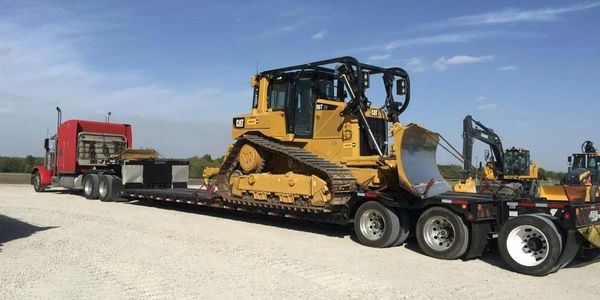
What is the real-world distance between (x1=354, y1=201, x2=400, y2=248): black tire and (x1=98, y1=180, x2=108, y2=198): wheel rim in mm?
11272

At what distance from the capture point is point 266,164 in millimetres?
13312

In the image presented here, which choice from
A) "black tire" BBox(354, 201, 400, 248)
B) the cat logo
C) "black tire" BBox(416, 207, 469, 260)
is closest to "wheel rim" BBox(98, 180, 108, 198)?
the cat logo

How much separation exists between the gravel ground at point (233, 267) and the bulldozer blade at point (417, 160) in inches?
48.8

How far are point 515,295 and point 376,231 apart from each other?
3.80 m

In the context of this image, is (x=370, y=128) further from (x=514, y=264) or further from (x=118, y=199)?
(x=118, y=199)

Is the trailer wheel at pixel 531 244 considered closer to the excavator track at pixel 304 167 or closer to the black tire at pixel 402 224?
the black tire at pixel 402 224

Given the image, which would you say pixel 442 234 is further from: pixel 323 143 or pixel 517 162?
pixel 517 162

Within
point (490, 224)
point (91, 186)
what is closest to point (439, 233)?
point (490, 224)

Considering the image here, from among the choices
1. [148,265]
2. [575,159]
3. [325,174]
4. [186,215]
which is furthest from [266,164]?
[575,159]

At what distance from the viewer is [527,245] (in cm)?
839

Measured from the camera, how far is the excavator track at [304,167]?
1115cm

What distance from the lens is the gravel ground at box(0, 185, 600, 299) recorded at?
6781mm

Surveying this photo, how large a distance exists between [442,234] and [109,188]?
12.9 metres

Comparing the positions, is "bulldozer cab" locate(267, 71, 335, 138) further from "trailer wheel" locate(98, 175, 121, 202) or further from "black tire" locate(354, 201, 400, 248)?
"trailer wheel" locate(98, 175, 121, 202)
